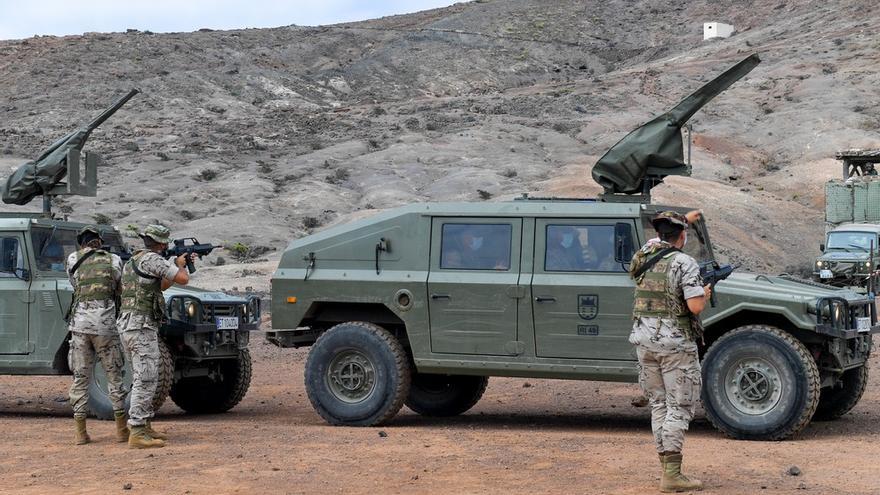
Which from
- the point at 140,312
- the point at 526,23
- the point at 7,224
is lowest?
the point at 140,312

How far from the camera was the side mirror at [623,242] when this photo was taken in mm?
10750

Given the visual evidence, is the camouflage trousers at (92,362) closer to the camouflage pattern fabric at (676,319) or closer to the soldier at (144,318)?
the soldier at (144,318)

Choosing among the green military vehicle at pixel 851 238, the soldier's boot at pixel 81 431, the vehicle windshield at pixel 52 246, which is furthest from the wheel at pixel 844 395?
the green military vehicle at pixel 851 238

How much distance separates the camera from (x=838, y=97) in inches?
2154

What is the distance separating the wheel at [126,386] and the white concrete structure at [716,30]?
71483mm

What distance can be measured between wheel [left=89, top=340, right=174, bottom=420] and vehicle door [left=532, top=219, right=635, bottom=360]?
129 inches

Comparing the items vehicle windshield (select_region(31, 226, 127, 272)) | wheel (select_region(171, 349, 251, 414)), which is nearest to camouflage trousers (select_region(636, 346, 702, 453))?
wheel (select_region(171, 349, 251, 414))

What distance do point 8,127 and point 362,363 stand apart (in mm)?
48739

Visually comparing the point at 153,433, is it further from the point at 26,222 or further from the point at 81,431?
the point at 26,222

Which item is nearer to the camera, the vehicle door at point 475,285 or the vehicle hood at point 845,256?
the vehicle door at point 475,285

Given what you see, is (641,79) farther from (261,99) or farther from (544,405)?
(544,405)

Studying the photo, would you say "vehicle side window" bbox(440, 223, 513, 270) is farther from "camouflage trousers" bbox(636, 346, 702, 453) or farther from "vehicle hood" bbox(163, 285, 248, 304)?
"camouflage trousers" bbox(636, 346, 702, 453)

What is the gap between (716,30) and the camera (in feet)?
264

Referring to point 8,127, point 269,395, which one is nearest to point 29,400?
point 269,395
